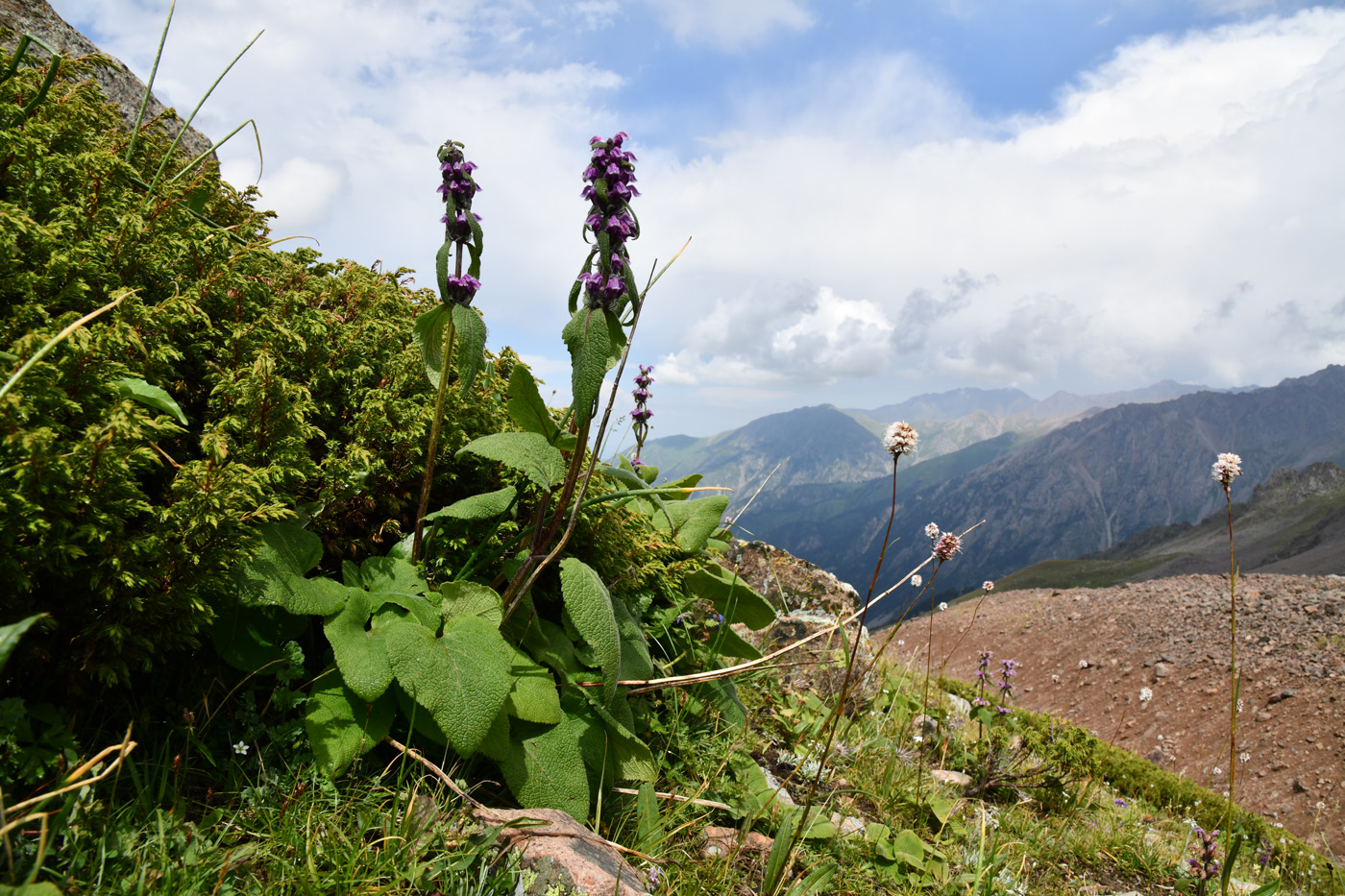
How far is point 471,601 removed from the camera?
275 centimetres

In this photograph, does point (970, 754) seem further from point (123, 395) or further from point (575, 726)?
point (123, 395)

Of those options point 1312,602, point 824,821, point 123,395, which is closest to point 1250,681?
point 1312,602

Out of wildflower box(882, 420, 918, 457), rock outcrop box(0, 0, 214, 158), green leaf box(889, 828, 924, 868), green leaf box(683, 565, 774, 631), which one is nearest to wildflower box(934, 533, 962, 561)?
wildflower box(882, 420, 918, 457)

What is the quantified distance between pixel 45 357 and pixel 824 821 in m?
3.59

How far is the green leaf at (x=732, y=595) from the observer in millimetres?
4027

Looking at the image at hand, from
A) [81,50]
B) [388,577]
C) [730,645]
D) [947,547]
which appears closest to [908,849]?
[730,645]

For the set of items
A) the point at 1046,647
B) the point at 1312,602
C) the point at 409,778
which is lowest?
the point at 1046,647

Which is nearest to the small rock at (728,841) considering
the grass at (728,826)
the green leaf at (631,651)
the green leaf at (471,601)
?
the grass at (728,826)

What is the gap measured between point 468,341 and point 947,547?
258cm

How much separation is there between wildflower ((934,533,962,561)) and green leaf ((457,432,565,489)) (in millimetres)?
1949

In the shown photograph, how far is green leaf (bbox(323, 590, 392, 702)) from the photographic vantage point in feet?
7.41

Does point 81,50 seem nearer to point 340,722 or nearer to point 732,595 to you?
point 340,722

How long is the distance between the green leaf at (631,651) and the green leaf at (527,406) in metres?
0.91

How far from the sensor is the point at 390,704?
98.2 inches
